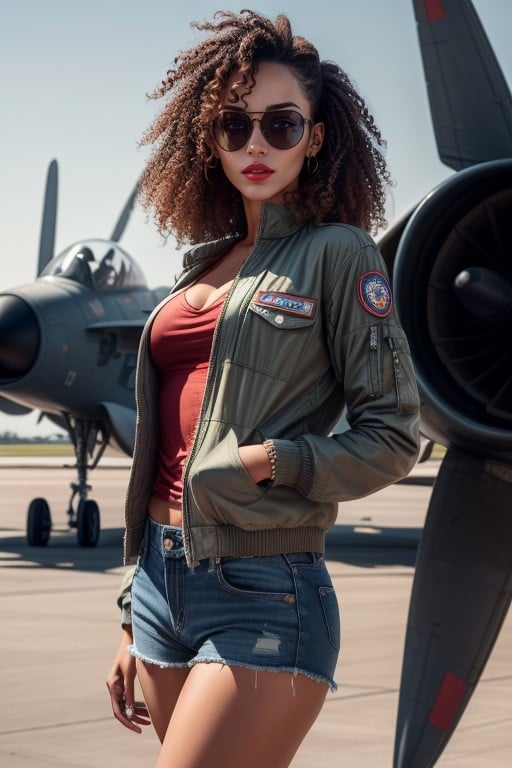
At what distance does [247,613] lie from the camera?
2.40m

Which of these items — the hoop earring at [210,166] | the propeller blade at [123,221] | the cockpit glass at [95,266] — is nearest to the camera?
the hoop earring at [210,166]

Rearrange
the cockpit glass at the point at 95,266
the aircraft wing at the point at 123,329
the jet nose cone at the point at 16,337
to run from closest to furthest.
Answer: the jet nose cone at the point at 16,337 → the aircraft wing at the point at 123,329 → the cockpit glass at the point at 95,266

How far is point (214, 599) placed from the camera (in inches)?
95.7

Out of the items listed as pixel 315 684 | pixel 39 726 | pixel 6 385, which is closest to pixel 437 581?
pixel 39 726

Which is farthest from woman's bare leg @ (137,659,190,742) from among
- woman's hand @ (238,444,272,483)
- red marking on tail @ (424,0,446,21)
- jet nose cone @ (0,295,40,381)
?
jet nose cone @ (0,295,40,381)

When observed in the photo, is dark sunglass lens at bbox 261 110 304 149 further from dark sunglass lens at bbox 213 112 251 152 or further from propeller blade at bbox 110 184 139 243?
propeller blade at bbox 110 184 139 243

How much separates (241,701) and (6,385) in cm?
1365

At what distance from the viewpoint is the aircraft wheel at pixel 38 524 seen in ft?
52.3

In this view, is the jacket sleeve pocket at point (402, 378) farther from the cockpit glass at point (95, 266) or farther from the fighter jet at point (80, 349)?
the cockpit glass at point (95, 266)

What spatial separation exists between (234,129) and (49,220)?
24523 mm

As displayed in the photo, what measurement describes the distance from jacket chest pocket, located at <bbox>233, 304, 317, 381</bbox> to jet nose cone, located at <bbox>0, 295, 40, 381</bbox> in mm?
12866

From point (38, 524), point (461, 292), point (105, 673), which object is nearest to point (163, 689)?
point (461, 292)

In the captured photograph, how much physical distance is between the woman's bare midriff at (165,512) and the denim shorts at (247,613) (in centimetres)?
3

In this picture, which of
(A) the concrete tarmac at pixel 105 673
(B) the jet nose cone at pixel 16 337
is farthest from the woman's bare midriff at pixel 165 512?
(B) the jet nose cone at pixel 16 337
